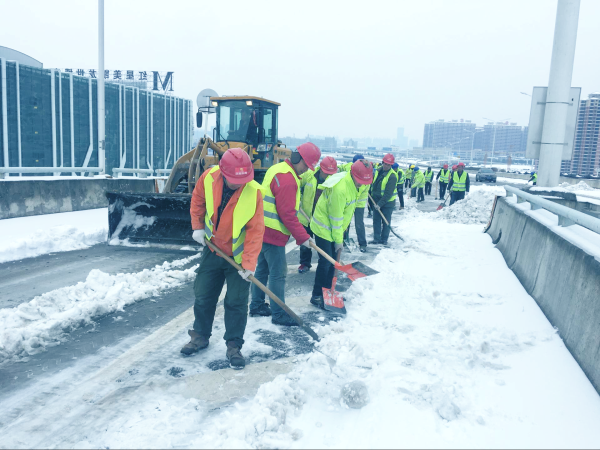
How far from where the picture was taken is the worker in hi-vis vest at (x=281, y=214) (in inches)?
204

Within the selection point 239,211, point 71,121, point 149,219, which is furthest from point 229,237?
point 71,121

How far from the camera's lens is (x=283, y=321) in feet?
17.3

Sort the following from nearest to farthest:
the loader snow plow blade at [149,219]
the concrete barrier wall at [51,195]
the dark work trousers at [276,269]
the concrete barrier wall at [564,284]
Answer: the concrete barrier wall at [564,284] → the dark work trousers at [276,269] → the loader snow plow blade at [149,219] → the concrete barrier wall at [51,195]

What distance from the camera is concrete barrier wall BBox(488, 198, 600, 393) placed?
12.6 ft

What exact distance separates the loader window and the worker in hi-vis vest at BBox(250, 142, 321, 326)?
22.6 ft

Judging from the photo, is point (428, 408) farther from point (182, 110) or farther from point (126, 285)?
point (182, 110)

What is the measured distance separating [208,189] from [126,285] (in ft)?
8.02

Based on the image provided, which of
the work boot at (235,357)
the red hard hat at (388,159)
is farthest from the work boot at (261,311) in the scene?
the red hard hat at (388,159)

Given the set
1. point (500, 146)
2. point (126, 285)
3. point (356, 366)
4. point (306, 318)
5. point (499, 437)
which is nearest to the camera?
A: point (499, 437)

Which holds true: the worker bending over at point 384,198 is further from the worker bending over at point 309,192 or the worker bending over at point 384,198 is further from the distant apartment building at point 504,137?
the distant apartment building at point 504,137

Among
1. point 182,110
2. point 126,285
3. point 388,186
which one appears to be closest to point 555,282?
point 126,285

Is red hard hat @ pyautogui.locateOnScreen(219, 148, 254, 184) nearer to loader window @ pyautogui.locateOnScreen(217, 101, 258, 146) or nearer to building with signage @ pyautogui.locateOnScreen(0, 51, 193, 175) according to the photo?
loader window @ pyautogui.locateOnScreen(217, 101, 258, 146)

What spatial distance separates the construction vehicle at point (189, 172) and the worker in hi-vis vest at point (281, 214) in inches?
158

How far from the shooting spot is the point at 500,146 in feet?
513
